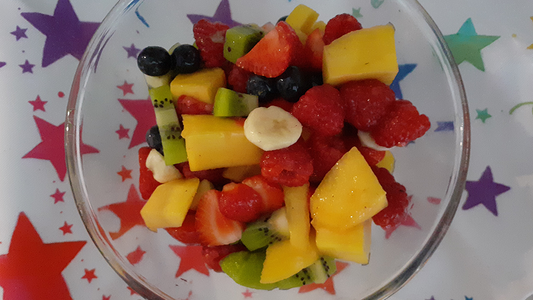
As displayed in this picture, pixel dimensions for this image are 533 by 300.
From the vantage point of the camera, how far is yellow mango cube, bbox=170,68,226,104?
100cm

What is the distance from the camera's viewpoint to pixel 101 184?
3.94ft

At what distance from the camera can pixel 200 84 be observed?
1002 mm

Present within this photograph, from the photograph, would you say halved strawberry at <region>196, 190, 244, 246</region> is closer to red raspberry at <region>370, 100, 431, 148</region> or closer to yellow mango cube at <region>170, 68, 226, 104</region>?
yellow mango cube at <region>170, 68, 226, 104</region>

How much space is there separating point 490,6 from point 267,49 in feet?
3.04

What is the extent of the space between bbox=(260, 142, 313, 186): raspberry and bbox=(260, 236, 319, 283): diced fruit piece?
197 mm

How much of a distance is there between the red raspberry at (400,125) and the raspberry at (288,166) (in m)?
0.21

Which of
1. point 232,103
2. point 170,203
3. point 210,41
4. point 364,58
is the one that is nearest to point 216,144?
point 232,103

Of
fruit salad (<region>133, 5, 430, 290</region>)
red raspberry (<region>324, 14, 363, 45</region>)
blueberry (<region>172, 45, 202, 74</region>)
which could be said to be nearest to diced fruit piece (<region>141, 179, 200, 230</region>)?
fruit salad (<region>133, 5, 430, 290</region>)

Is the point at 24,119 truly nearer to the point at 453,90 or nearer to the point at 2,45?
the point at 2,45

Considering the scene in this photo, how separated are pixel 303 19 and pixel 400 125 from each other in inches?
20.2

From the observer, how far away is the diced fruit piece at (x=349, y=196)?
0.88 meters

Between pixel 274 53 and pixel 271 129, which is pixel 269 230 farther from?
pixel 274 53

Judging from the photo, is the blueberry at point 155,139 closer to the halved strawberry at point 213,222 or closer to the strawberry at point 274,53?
the halved strawberry at point 213,222

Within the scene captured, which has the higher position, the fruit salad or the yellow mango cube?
the yellow mango cube
